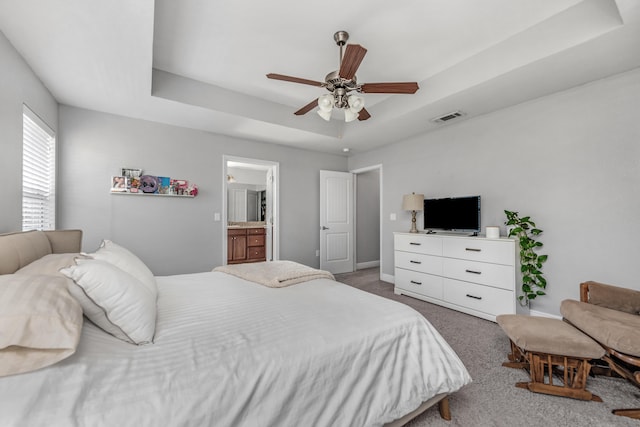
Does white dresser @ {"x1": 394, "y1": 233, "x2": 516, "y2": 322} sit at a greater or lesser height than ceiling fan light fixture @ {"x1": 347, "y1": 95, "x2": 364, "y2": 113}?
lesser

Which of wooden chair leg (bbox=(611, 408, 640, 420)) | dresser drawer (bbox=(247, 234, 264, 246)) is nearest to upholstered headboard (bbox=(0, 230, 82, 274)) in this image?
wooden chair leg (bbox=(611, 408, 640, 420))

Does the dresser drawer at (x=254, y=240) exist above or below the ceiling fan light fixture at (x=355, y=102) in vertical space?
below

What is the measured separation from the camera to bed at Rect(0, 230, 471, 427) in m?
0.83

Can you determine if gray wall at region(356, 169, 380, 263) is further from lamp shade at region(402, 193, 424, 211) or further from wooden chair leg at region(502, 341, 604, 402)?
wooden chair leg at region(502, 341, 604, 402)

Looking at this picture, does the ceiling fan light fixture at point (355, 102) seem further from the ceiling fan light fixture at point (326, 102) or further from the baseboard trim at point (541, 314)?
the baseboard trim at point (541, 314)

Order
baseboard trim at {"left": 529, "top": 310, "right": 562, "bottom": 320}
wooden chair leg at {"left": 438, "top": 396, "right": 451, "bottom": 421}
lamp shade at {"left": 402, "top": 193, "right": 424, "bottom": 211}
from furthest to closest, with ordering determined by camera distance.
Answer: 1. lamp shade at {"left": 402, "top": 193, "right": 424, "bottom": 211}
2. baseboard trim at {"left": 529, "top": 310, "right": 562, "bottom": 320}
3. wooden chair leg at {"left": 438, "top": 396, "right": 451, "bottom": 421}

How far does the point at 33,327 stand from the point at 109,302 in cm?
32

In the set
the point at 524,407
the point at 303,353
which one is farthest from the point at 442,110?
the point at 303,353

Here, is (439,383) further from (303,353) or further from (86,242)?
(86,242)

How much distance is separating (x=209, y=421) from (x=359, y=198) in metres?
5.49

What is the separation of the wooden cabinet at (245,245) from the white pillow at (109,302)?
15.8 ft

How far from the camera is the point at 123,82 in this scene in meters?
2.69

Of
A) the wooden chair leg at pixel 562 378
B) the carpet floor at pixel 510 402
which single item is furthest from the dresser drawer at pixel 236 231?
the wooden chair leg at pixel 562 378

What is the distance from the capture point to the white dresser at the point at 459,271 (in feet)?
9.66
